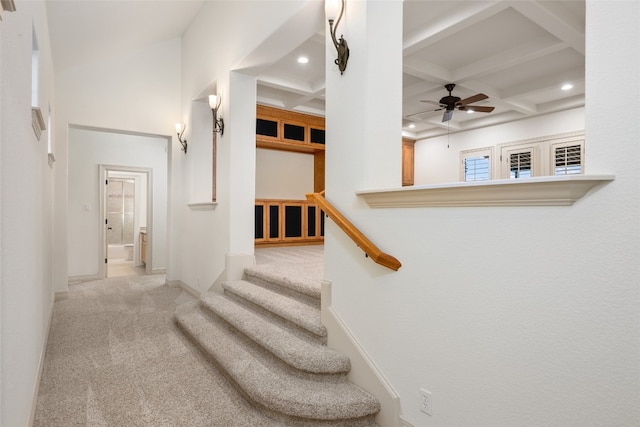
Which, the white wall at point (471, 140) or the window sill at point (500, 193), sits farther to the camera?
the white wall at point (471, 140)

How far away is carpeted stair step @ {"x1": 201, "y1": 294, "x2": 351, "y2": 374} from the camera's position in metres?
2.07

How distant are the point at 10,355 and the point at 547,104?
7.46 metres

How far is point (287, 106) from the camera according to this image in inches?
243

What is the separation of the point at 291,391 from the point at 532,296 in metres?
1.34

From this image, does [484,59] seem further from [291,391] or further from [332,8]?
[291,391]

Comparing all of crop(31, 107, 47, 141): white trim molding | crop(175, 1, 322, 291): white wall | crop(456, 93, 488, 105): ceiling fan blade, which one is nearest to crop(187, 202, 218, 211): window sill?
crop(175, 1, 322, 291): white wall

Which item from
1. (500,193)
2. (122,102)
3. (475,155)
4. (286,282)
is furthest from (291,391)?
(475,155)

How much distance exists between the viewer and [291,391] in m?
1.96

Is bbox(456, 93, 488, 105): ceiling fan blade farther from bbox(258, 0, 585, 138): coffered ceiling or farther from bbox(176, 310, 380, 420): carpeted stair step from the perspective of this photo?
bbox(176, 310, 380, 420): carpeted stair step

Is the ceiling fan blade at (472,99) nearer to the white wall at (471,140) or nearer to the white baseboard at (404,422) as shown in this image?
the white wall at (471,140)

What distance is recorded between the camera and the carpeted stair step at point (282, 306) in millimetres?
2346

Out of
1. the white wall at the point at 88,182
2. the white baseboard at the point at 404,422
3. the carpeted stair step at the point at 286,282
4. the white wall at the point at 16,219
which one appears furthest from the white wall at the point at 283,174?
the white baseboard at the point at 404,422

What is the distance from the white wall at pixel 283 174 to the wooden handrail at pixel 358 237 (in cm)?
441

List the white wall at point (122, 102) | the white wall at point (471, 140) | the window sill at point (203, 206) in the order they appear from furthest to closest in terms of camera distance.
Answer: the white wall at point (471, 140), the white wall at point (122, 102), the window sill at point (203, 206)
